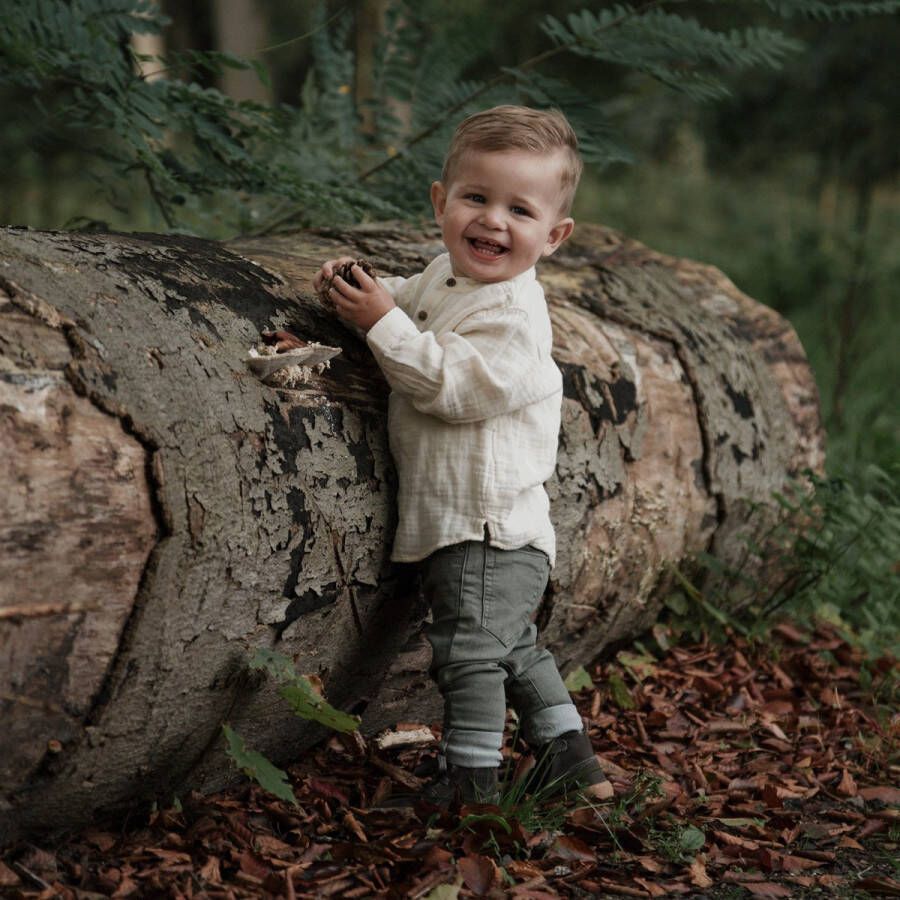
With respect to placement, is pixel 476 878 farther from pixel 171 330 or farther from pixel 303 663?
pixel 171 330

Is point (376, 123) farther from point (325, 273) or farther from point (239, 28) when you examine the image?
point (239, 28)

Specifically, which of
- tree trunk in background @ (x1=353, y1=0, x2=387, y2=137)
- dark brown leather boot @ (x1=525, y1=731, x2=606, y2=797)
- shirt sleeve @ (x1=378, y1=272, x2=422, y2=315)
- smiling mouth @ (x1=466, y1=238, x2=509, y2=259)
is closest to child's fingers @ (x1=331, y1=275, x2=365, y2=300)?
shirt sleeve @ (x1=378, y1=272, x2=422, y2=315)

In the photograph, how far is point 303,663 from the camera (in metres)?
2.76

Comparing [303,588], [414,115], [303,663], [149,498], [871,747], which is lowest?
[871,747]

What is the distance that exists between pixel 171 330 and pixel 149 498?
44cm

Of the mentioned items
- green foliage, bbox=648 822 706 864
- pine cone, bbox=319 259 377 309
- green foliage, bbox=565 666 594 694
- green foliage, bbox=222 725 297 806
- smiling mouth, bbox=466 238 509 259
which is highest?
smiling mouth, bbox=466 238 509 259

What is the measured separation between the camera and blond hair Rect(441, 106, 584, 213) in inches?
112

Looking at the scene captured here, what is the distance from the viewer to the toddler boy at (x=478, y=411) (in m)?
2.79

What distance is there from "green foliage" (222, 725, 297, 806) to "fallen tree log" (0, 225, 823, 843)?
108 mm

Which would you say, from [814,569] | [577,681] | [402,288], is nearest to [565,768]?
[577,681]

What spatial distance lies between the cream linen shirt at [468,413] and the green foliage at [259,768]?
61 cm

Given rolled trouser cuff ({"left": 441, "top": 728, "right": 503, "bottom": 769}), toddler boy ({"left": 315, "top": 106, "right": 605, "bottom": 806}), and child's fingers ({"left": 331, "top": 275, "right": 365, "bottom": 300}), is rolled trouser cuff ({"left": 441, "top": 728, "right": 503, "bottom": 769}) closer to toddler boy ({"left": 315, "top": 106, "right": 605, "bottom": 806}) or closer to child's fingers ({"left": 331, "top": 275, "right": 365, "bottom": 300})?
toddler boy ({"left": 315, "top": 106, "right": 605, "bottom": 806})

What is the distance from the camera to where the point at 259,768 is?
8.17ft

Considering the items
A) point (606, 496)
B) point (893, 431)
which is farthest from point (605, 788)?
point (893, 431)
